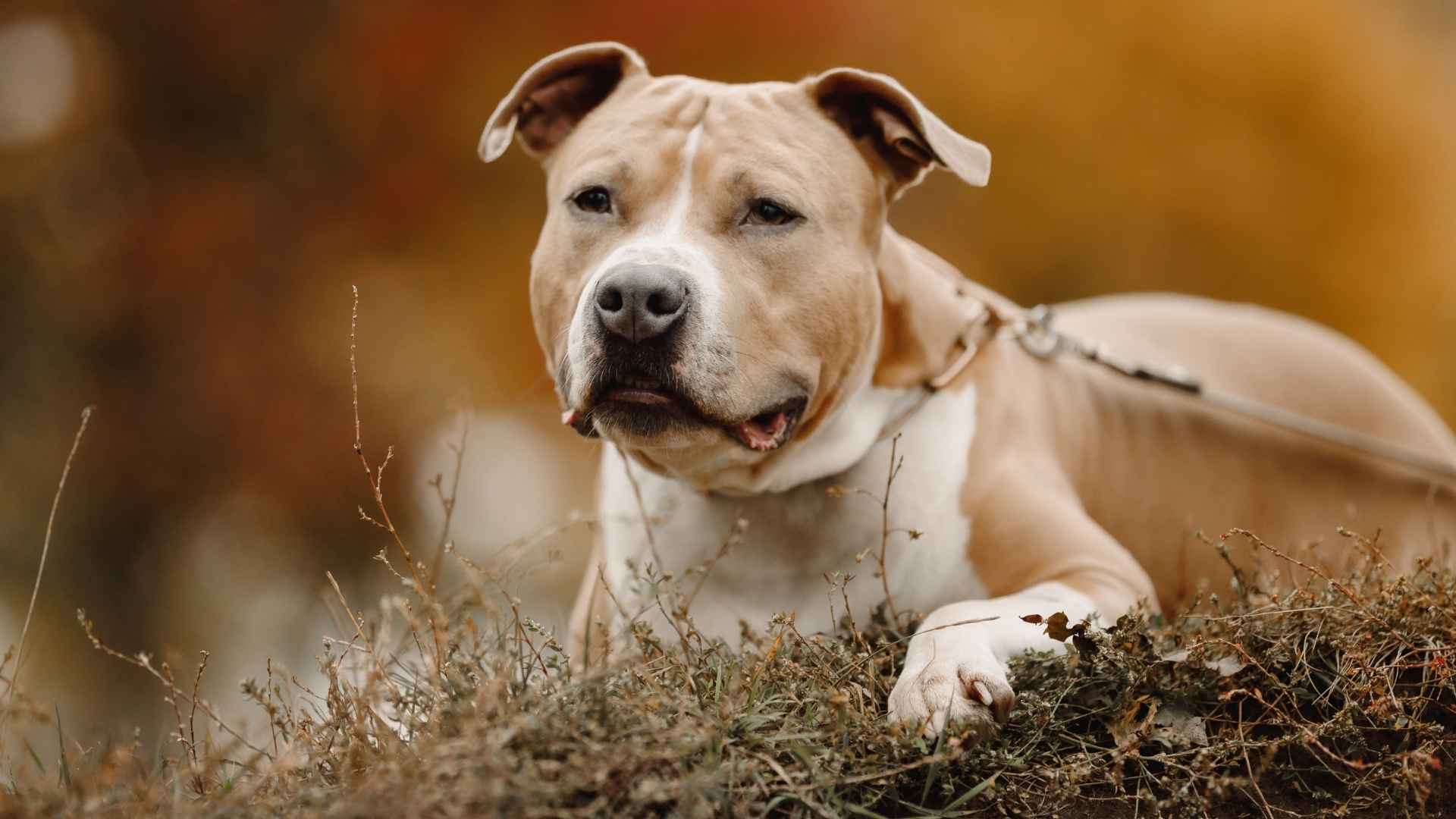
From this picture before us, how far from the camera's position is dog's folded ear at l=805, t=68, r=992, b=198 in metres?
3.49

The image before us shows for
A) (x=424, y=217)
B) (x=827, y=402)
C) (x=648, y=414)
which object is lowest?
(x=424, y=217)

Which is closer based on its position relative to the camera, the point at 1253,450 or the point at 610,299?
the point at 610,299

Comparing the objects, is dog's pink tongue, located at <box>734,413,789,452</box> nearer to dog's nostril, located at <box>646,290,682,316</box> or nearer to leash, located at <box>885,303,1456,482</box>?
dog's nostril, located at <box>646,290,682,316</box>

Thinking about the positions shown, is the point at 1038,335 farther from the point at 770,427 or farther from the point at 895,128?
the point at 770,427

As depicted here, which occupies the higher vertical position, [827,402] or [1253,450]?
[827,402]

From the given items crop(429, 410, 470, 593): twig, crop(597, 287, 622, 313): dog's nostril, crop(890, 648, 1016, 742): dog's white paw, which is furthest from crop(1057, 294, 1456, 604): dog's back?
crop(429, 410, 470, 593): twig

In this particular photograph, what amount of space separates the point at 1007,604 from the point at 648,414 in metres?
0.95

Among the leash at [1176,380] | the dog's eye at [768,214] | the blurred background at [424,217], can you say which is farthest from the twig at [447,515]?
the blurred background at [424,217]

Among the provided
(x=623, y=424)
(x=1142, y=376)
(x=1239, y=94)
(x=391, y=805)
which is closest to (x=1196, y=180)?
(x=1239, y=94)

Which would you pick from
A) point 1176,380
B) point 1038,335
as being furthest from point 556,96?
point 1176,380

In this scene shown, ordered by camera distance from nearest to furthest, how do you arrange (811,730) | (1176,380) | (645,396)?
(811,730), (645,396), (1176,380)

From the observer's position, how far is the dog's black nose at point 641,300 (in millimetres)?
3016

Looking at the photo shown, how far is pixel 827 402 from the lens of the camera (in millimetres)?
3559

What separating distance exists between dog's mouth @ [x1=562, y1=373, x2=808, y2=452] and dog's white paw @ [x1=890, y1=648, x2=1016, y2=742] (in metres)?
0.76
